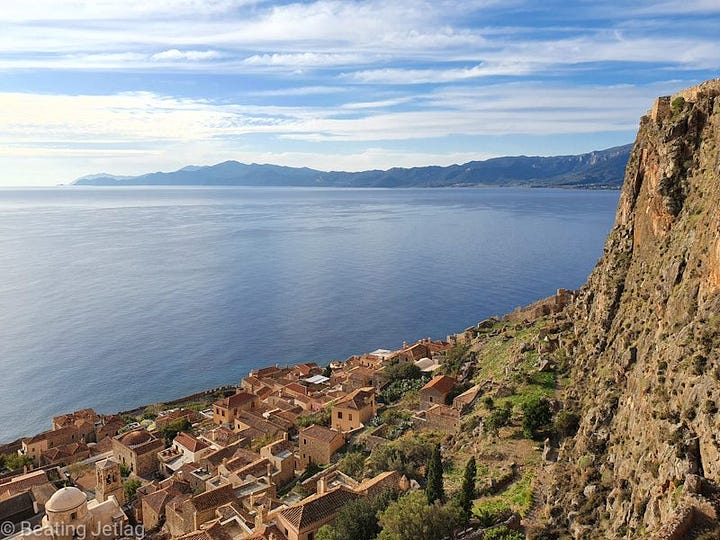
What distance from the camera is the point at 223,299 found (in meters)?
88.9

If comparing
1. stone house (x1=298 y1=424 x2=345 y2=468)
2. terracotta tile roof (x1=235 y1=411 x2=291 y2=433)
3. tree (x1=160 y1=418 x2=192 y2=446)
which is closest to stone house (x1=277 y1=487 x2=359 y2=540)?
stone house (x1=298 y1=424 x2=345 y2=468)

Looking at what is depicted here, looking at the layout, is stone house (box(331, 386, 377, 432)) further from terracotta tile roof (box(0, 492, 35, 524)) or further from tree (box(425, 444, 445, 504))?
terracotta tile roof (box(0, 492, 35, 524))

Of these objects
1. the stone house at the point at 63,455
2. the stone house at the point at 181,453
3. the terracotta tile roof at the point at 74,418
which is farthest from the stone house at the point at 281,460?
the terracotta tile roof at the point at 74,418

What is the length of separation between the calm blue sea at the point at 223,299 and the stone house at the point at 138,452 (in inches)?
665

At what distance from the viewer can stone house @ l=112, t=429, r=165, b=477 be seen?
37.7 metres

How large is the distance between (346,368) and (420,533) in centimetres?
3650

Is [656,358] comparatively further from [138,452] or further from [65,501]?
[138,452]

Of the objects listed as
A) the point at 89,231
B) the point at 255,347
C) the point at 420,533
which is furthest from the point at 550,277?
the point at 89,231

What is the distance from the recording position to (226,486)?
27.8 m

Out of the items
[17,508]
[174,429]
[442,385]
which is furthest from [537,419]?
[174,429]

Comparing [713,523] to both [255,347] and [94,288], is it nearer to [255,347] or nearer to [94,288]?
[255,347]

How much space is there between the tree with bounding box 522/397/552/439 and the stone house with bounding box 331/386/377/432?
14.3 meters

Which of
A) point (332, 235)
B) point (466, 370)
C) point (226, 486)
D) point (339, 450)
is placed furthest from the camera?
point (332, 235)

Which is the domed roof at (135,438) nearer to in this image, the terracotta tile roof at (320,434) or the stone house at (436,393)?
the terracotta tile roof at (320,434)
